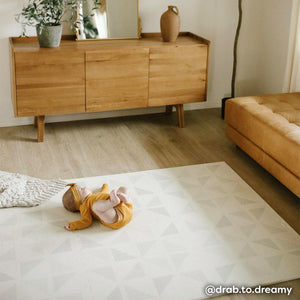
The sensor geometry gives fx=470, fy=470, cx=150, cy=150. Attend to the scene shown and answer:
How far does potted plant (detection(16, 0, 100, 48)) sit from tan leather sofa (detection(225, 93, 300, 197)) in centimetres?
134

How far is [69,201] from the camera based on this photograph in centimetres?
256

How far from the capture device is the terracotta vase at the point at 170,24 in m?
3.58

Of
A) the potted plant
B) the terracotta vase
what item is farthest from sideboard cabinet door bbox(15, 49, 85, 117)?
the terracotta vase

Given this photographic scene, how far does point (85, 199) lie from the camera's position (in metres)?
2.53

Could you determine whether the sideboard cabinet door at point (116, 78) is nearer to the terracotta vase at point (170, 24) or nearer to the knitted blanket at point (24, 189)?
the terracotta vase at point (170, 24)

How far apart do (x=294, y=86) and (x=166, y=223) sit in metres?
1.92

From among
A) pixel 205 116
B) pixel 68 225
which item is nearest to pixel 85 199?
pixel 68 225

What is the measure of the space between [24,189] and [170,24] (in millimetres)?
1702

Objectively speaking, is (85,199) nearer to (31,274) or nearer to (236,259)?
(31,274)

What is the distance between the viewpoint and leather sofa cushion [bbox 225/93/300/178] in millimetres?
2662

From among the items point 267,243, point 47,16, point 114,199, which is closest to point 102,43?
point 47,16

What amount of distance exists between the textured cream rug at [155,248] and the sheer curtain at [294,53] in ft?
4.37

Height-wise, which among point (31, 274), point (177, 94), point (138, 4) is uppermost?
point (138, 4)

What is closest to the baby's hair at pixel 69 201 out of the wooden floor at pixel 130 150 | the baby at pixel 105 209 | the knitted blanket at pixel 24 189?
the baby at pixel 105 209
